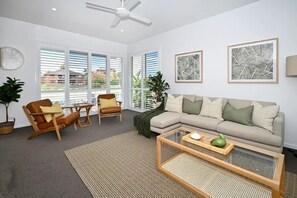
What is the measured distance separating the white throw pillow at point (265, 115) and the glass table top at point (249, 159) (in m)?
0.93

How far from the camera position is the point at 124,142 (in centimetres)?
314

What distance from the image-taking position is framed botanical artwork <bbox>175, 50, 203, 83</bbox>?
4086 millimetres

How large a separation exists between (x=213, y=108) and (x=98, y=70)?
4.39m

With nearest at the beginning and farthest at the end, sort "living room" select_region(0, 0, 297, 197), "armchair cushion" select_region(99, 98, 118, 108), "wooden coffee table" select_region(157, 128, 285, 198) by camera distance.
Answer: "wooden coffee table" select_region(157, 128, 285, 198)
"living room" select_region(0, 0, 297, 197)
"armchair cushion" select_region(99, 98, 118, 108)

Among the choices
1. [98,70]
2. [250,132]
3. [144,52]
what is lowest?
[250,132]

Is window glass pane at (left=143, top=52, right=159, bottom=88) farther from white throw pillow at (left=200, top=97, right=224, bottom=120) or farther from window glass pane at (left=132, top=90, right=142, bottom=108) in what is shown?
white throw pillow at (left=200, top=97, right=224, bottom=120)

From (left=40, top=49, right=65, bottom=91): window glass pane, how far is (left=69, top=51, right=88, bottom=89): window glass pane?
246 mm

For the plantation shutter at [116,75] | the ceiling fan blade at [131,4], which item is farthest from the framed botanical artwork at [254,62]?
the plantation shutter at [116,75]

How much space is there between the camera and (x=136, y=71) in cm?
612

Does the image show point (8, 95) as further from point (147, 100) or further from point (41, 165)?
point (147, 100)

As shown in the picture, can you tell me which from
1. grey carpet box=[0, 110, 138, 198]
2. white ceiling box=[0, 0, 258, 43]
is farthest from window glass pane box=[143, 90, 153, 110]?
white ceiling box=[0, 0, 258, 43]

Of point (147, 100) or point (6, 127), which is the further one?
point (147, 100)

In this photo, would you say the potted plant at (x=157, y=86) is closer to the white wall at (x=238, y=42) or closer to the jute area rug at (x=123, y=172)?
the white wall at (x=238, y=42)

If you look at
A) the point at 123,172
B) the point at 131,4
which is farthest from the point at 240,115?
the point at 131,4
